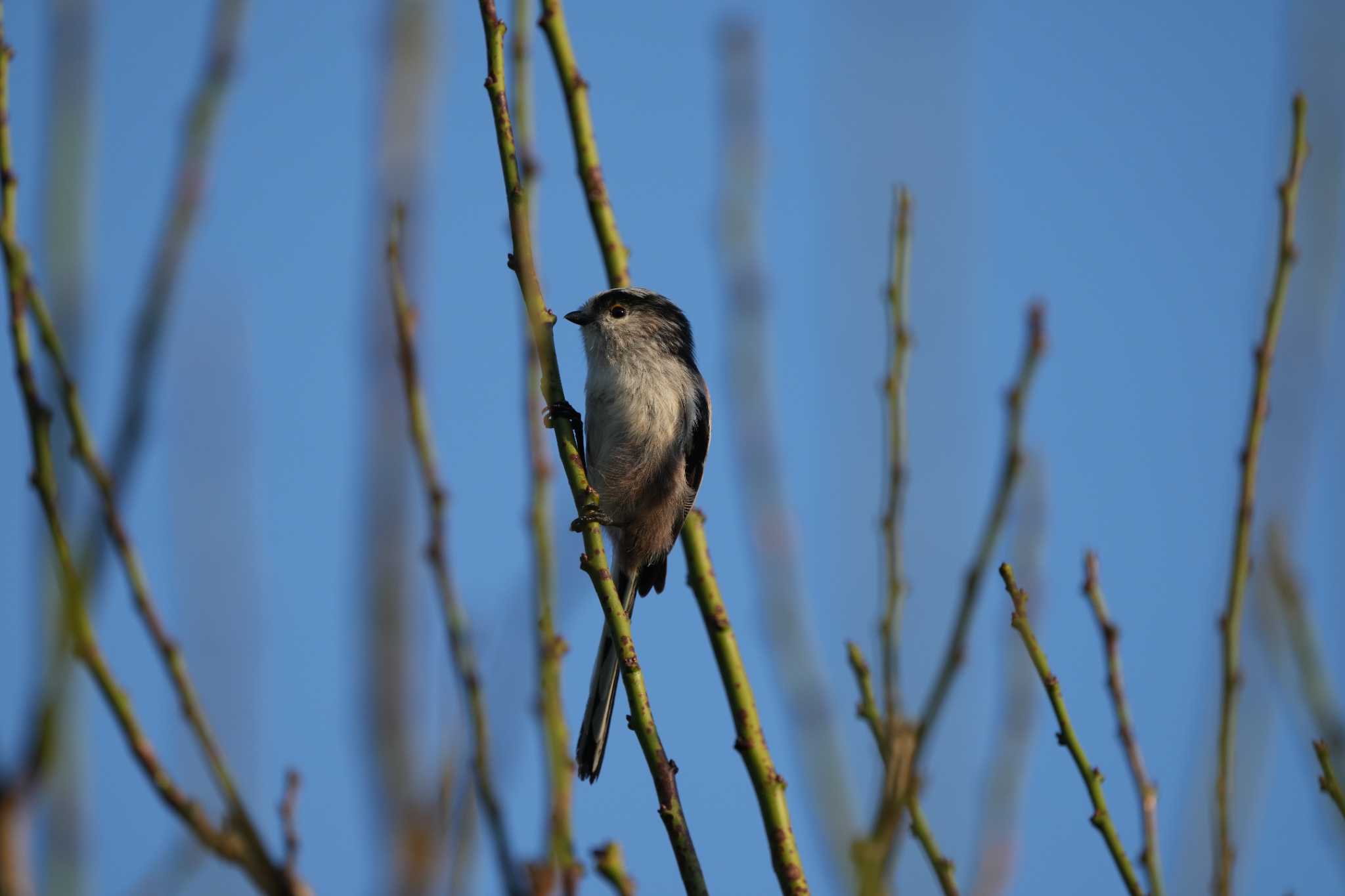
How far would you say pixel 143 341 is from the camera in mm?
1277

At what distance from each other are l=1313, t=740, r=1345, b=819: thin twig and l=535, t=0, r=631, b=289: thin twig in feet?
7.07

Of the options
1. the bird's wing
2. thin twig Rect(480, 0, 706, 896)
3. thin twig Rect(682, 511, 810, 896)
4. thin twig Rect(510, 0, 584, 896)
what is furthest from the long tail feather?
thin twig Rect(510, 0, 584, 896)

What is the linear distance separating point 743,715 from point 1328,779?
1.28 meters

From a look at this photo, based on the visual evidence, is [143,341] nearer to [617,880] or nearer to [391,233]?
[391,233]

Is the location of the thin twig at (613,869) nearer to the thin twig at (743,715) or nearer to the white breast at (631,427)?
the thin twig at (743,715)

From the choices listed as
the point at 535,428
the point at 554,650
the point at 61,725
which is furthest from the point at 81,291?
the point at 554,650

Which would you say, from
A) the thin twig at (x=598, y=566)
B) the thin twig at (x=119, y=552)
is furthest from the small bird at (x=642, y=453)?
the thin twig at (x=119, y=552)

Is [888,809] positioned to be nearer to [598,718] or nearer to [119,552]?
[119,552]

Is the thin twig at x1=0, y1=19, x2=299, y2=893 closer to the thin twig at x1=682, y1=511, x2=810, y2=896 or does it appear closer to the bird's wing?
the thin twig at x1=682, y1=511, x2=810, y2=896

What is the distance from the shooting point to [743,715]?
298 cm

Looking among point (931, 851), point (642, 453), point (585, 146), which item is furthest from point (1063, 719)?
point (642, 453)

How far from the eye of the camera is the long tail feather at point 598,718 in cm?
408

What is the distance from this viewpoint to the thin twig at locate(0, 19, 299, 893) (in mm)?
1444

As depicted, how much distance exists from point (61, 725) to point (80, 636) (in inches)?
8.7
